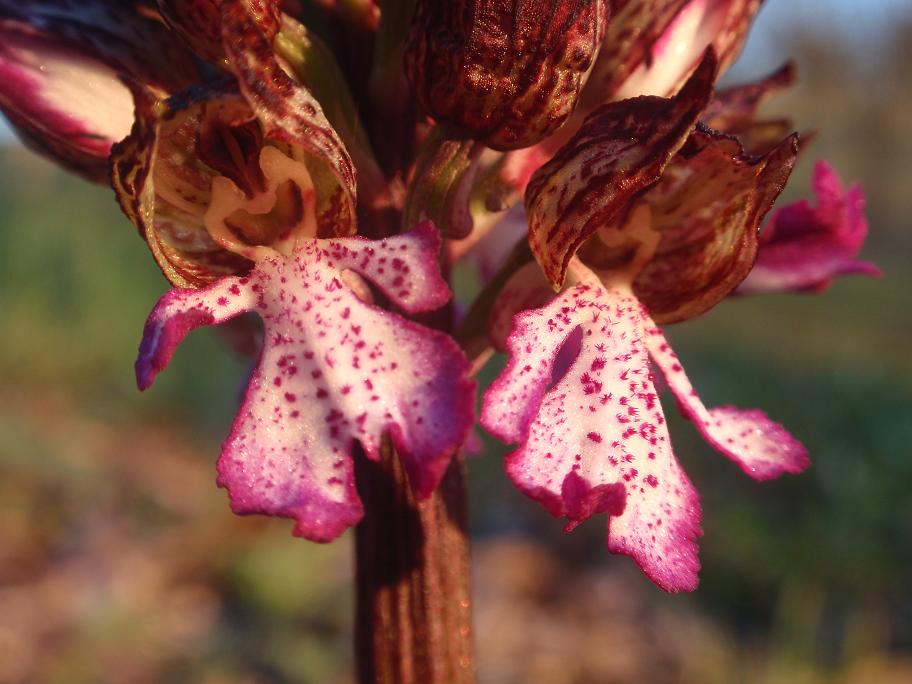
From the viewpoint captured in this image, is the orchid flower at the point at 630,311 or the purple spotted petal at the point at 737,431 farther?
the purple spotted petal at the point at 737,431

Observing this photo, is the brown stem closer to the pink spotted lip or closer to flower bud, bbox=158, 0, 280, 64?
the pink spotted lip

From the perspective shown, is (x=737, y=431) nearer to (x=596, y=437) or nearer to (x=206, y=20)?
(x=596, y=437)

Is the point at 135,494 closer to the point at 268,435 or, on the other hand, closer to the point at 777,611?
the point at 777,611

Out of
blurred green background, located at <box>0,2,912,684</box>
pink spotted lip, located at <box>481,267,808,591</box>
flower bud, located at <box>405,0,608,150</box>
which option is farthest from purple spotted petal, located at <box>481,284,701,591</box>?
blurred green background, located at <box>0,2,912,684</box>

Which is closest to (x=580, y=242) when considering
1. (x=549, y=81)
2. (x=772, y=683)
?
(x=549, y=81)

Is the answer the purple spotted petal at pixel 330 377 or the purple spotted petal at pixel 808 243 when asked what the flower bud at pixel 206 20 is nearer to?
the purple spotted petal at pixel 330 377

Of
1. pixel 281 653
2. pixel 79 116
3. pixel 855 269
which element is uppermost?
pixel 855 269

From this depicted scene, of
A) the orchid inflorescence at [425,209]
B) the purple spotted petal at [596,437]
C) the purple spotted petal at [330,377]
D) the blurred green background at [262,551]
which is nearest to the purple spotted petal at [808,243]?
the orchid inflorescence at [425,209]
